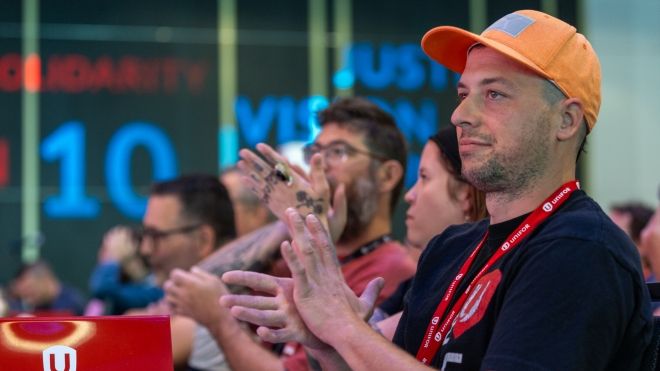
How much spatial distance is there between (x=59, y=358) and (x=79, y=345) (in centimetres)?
4

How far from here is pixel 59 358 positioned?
1969 millimetres

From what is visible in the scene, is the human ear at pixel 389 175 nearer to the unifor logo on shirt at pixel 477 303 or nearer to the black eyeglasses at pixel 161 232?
the black eyeglasses at pixel 161 232

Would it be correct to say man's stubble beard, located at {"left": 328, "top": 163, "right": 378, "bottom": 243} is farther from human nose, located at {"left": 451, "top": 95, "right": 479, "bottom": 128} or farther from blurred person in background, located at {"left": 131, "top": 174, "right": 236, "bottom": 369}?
human nose, located at {"left": 451, "top": 95, "right": 479, "bottom": 128}

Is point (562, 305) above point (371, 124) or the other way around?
the other way around

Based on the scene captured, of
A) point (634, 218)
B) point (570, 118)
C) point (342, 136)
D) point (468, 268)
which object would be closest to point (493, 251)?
point (468, 268)

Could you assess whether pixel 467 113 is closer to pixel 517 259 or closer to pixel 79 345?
pixel 517 259

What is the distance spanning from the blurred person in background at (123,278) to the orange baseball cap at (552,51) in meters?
3.60

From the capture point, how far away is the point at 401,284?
3072 mm

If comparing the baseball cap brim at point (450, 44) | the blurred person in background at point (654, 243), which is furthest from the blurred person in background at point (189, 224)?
the baseball cap brim at point (450, 44)

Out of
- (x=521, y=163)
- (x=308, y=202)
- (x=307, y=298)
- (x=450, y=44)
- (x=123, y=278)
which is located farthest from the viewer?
(x=123, y=278)

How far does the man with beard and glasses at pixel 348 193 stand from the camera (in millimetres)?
3164

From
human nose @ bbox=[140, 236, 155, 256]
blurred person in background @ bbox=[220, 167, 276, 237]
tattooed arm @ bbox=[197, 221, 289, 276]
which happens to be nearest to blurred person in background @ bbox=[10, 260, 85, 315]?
blurred person in background @ bbox=[220, 167, 276, 237]

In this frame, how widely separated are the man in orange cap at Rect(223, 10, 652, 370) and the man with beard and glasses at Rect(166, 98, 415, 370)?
2.91ft

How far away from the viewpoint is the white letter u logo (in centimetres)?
196
